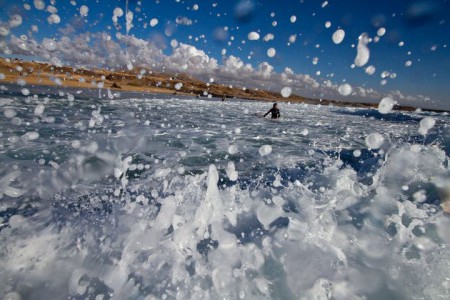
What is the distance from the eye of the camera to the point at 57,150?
21.7 feet

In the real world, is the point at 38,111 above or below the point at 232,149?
below

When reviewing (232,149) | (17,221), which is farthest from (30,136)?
(232,149)

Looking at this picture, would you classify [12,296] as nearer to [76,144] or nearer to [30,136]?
[76,144]

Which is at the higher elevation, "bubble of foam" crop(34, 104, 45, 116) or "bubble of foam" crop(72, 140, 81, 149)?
"bubble of foam" crop(72, 140, 81, 149)

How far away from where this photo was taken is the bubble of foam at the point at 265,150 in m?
8.35

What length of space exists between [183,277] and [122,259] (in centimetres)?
76

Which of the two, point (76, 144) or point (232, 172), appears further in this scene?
point (76, 144)

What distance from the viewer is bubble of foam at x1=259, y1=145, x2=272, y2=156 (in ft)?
27.4

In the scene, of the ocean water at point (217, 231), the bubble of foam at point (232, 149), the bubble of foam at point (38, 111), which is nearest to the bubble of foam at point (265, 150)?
A: the bubble of foam at point (232, 149)

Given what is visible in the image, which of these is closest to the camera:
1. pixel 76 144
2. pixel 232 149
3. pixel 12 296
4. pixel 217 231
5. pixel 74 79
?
pixel 12 296

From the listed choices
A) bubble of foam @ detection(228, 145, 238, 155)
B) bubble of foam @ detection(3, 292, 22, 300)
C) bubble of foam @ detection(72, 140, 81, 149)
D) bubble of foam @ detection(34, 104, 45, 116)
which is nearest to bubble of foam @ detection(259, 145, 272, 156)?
bubble of foam @ detection(228, 145, 238, 155)

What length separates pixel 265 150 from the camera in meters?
8.75

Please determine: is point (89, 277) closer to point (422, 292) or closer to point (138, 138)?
point (422, 292)

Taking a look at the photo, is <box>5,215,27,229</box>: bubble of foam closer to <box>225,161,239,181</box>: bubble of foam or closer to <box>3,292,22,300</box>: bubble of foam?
<box>3,292,22,300</box>: bubble of foam
